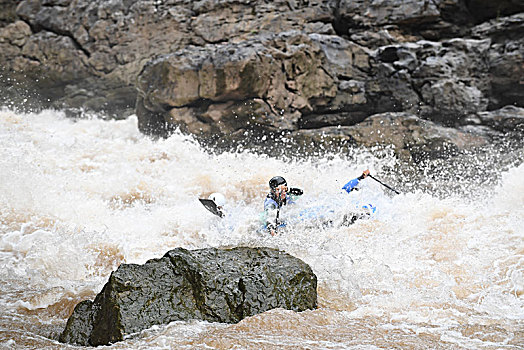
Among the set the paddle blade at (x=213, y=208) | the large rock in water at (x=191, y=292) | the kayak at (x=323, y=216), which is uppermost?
the large rock in water at (x=191, y=292)

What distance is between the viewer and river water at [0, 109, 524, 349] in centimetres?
293

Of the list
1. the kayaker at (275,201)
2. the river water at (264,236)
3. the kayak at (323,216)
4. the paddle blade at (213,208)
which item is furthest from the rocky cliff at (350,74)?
the paddle blade at (213,208)

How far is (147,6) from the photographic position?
11547 mm

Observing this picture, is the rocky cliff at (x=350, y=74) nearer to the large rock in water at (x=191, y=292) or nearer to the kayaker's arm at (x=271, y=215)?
the kayaker's arm at (x=271, y=215)

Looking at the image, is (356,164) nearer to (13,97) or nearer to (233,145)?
(233,145)

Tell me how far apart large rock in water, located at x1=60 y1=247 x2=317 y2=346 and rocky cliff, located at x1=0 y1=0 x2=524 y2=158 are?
5.68 metres

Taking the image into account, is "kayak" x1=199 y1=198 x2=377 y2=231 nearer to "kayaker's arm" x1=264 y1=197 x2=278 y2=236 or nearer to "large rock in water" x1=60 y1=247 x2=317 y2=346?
"kayaker's arm" x1=264 y1=197 x2=278 y2=236

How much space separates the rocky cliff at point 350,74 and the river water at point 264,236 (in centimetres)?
66

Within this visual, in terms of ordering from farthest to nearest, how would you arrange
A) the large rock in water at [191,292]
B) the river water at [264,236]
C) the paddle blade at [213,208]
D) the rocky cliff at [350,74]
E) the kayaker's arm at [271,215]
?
the rocky cliff at [350,74]
the paddle blade at [213,208]
the kayaker's arm at [271,215]
the river water at [264,236]
the large rock in water at [191,292]

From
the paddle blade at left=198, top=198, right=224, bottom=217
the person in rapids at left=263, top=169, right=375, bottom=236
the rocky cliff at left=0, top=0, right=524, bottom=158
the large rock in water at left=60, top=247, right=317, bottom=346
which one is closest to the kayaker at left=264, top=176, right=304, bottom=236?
the person in rapids at left=263, top=169, right=375, bottom=236

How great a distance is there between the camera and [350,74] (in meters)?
9.42

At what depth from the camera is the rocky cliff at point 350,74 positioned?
28.6ft

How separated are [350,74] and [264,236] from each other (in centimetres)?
520

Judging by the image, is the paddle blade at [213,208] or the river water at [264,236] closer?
the river water at [264,236]
